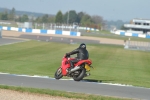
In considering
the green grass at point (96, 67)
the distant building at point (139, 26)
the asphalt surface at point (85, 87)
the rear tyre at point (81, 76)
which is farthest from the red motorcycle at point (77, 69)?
the distant building at point (139, 26)

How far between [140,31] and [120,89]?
15944 centimetres

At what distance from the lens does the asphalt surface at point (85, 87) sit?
589 inches

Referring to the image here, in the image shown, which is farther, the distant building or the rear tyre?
the distant building

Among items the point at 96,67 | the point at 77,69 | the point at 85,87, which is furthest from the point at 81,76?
the point at 96,67

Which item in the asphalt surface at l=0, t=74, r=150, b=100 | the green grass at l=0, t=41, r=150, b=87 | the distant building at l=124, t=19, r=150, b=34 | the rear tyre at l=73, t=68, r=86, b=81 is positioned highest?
the rear tyre at l=73, t=68, r=86, b=81

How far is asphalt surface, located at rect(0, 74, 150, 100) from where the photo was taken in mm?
14953

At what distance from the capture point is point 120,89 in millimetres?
16547

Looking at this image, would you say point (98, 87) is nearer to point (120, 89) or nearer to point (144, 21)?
point (120, 89)

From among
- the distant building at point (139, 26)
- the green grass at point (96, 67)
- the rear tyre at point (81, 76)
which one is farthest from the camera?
the distant building at point (139, 26)

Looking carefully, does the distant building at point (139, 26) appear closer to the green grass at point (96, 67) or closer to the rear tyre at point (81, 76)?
the green grass at point (96, 67)

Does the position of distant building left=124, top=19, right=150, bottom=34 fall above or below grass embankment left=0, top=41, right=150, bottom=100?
below

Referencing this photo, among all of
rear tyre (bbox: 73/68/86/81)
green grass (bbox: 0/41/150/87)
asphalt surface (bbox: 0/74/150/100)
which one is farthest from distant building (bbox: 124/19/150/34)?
asphalt surface (bbox: 0/74/150/100)

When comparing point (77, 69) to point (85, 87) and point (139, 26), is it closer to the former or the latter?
point (85, 87)

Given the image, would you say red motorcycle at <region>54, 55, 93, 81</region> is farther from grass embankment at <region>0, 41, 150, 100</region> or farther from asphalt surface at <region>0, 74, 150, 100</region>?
grass embankment at <region>0, 41, 150, 100</region>
